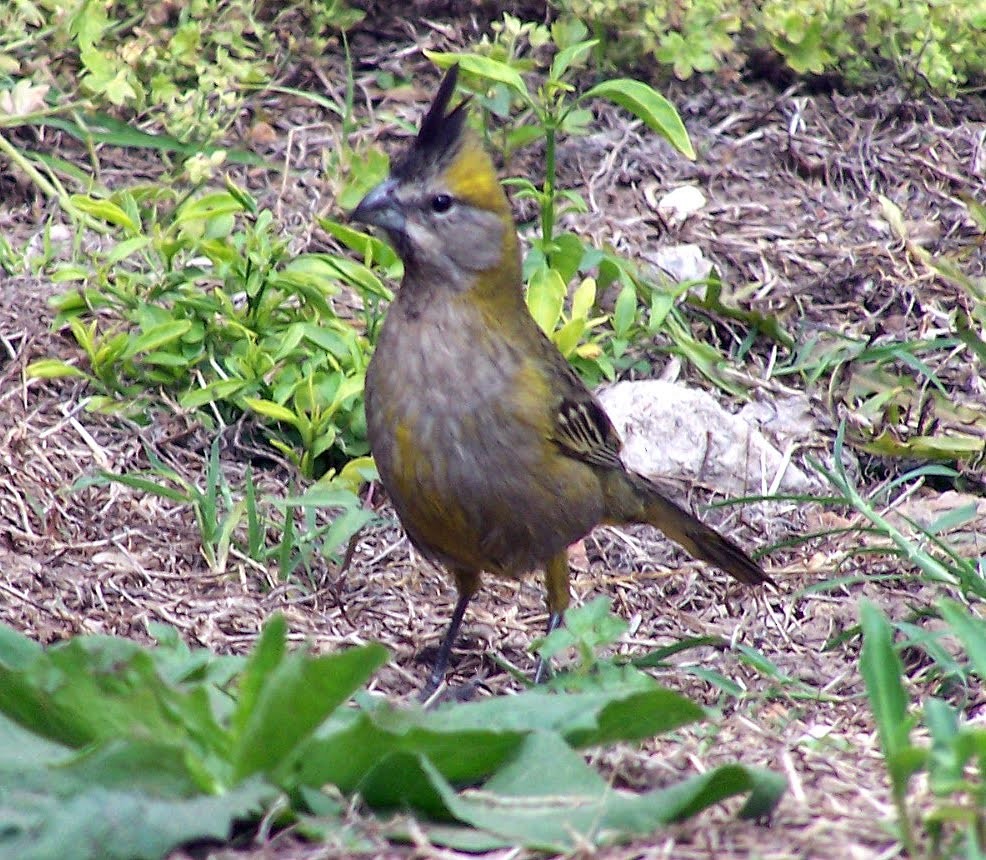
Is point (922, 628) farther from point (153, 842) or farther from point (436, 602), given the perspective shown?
point (153, 842)

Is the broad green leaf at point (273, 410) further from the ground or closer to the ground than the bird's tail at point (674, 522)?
further from the ground

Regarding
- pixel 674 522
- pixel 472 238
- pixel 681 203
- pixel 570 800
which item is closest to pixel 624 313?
pixel 674 522

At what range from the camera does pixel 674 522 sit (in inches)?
202

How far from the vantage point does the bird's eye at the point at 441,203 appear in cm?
459

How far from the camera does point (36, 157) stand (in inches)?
251

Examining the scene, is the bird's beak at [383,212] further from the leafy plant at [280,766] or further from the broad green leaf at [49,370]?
the leafy plant at [280,766]

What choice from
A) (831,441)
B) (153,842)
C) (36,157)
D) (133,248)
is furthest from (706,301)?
(153,842)

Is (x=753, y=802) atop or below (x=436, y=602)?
atop

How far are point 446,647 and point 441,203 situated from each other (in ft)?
4.34

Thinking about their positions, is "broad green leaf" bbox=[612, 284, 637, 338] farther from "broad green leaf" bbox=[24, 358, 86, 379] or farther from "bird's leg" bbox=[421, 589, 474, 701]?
"broad green leaf" bbox=[24, 358, 86, 379]

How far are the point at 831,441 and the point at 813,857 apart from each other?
3.24 metres

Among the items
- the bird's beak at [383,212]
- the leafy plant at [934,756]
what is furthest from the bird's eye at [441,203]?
the leafy plant at [934,756]

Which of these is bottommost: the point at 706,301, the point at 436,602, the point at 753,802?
the point at 436,602

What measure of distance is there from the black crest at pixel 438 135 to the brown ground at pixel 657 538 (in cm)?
133
